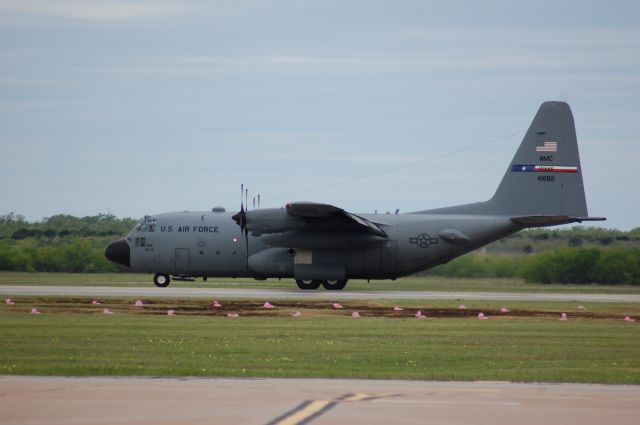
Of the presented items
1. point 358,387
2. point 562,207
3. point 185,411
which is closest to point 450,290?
point 562,207

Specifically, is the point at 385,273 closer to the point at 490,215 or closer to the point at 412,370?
the point at 490,215

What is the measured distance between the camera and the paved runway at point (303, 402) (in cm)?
1236

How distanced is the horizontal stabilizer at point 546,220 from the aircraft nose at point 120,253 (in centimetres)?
1671

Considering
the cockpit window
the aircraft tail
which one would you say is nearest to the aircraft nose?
the cockpit window

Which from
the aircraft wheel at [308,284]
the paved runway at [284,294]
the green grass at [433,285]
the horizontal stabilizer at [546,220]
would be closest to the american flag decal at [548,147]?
the horizontal stabilizer at [546,220]

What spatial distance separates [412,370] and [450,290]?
27.0 m

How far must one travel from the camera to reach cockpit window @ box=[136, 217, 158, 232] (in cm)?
4450

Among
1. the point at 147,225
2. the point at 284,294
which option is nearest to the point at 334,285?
the point at 284,294

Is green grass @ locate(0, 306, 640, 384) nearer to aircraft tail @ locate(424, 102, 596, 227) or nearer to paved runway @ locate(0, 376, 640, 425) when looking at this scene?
paved runway @ locate(0, 376, 640, 425)

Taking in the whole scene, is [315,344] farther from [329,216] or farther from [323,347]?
[329,216]

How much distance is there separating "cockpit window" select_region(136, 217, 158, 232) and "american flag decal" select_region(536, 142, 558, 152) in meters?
16.7

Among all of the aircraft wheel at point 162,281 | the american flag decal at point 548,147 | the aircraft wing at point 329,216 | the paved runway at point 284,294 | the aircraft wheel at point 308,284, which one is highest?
the american flag decal at point 548,147

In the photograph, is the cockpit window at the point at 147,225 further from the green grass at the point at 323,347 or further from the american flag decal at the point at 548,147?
the american flag decal at the point at 548,147

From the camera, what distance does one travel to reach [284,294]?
39906 mm
